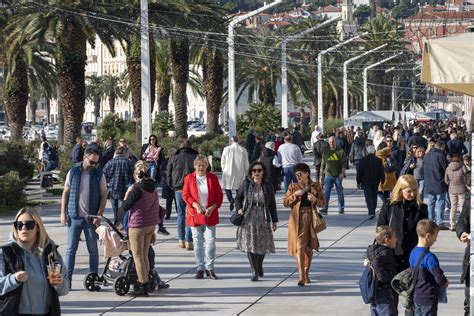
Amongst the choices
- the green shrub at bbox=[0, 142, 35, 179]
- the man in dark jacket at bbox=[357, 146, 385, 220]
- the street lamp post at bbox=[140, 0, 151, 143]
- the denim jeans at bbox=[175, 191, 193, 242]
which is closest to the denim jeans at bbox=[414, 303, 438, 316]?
the denim jeans at bbox=[175, 191, 193, 242]

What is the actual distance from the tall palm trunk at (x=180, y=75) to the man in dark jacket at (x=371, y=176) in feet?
84.9

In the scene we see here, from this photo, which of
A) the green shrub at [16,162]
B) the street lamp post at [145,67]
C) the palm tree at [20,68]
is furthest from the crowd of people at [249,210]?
the palm tree at [20,68]

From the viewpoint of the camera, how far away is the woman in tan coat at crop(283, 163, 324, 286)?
48.9 feet

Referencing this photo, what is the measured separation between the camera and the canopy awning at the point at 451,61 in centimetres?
826

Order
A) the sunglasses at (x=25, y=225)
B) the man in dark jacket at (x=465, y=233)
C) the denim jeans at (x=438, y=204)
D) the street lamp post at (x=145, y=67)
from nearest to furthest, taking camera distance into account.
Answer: the sunglasses at (x=25, y=225)
the man in dark jacket at (x=465, y=233)
the denim jeans at (x=438, y=204)
the street lamp post at (x=145, y=67)

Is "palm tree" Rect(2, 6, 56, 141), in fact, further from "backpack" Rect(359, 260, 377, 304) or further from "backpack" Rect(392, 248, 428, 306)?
"backpack" Rect(392, 248, 428, 306)

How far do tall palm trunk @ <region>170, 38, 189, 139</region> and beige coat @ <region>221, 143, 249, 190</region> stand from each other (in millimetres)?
26165

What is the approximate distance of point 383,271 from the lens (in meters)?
10.4

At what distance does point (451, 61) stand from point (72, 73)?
3367cm

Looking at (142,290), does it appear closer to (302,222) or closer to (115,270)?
(115,270)

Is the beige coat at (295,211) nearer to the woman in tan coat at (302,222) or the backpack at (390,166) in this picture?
the woman in tan coat at (302,222)

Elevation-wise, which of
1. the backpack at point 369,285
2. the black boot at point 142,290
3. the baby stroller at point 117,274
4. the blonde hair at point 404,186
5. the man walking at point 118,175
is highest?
the blonde hair at point 404,186

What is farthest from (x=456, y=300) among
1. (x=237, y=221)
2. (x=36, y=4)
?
(x=36, y=4)

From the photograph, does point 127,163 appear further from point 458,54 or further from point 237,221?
point 458,54
